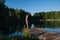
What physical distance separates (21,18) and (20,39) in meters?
13.7

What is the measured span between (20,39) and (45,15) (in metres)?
20.8

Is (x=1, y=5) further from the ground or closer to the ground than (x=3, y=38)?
further from the ground

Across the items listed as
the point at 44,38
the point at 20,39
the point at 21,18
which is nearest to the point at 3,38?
the point at 20,39

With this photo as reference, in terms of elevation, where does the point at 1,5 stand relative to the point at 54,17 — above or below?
above

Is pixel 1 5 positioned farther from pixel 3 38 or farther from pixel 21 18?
pixel 3 38

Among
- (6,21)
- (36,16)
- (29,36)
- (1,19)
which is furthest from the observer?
(36,16)

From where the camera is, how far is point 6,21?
13961 mm

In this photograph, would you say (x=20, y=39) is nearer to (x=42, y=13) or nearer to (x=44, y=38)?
(x=44, y=38)

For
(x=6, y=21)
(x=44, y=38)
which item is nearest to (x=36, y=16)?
(x=6, y=21)

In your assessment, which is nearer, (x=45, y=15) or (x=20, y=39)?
(x=20, y=39)

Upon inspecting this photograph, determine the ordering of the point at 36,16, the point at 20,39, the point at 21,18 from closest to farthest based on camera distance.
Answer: the point at 20,39
the point at 21,18
the point at 36,16

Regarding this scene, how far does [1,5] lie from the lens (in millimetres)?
13508

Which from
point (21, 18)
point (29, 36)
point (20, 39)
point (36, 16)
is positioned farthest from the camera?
point (36, 16)

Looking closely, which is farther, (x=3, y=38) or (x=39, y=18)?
(x=39, y=18)
